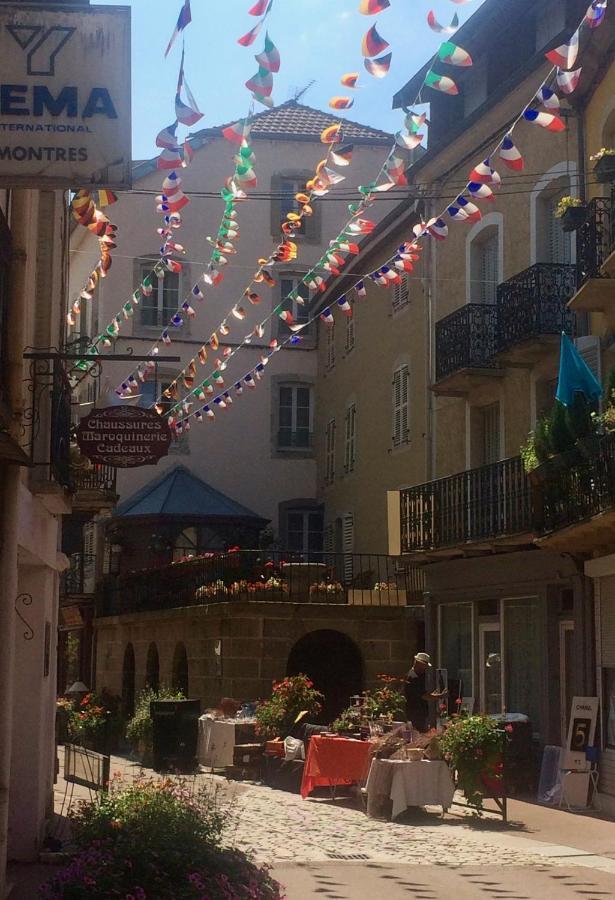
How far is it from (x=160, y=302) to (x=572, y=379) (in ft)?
63.9

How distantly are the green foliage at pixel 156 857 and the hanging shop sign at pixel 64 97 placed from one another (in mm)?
3203

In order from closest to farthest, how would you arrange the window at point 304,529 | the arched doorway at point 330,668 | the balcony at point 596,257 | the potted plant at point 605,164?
the balcony at point 596,257
the potted plant at point 605,164
the arched doorway at point 330,668
the window at point 304,529

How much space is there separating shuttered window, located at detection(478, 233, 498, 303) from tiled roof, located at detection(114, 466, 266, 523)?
1239 cm

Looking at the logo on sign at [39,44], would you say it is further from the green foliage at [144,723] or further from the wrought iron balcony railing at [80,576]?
the wrought iron balcony railing at [80,576]

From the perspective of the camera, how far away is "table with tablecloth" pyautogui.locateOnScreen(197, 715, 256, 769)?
20.1m

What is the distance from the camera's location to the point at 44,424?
428 inches

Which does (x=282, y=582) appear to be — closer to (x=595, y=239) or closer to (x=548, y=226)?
(x=548, y=226)

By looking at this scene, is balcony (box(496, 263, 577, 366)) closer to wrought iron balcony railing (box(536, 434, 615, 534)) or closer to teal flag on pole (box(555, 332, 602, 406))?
teal flag on pole (box(555, 332, 602, 406))

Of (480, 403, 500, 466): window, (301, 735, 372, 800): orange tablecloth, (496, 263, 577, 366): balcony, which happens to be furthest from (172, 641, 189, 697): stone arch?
(301, 735, 372, 800): orange tablecloth

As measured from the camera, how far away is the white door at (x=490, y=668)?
20.4 m

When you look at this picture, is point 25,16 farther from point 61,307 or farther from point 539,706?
point 539,706

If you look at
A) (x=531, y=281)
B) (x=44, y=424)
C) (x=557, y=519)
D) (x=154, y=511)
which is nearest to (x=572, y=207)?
(x=531, y=281)

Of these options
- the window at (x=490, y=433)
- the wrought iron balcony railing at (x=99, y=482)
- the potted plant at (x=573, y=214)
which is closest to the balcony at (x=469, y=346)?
the window at (x=490, y=433)

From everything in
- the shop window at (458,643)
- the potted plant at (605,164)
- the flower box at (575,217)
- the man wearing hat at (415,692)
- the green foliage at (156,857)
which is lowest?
the green foliage at (156,857)
